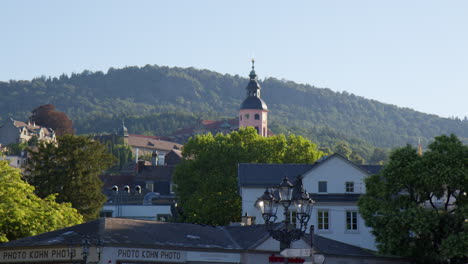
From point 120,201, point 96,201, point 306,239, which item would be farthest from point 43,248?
point 120,201

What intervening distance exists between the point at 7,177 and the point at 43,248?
1392 cm

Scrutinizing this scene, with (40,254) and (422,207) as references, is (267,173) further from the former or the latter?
(40,254)

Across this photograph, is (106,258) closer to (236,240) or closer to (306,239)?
(236,240)

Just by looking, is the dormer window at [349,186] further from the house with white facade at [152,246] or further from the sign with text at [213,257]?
the sign with text at [213,257]

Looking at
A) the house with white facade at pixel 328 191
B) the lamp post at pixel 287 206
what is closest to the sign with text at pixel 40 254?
the lamp post at pixel 287 206

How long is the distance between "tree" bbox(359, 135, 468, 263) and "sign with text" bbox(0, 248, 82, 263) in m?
18.5

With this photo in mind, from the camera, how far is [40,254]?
43.6m

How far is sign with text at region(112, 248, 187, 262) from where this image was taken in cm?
4281

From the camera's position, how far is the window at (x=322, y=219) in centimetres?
6694

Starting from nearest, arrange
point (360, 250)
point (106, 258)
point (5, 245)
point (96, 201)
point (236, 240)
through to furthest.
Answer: point (106, 258) → point (5, 245) → point (236, 240) → point (360, 250) → point (96, 201)

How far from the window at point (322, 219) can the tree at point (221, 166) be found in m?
16.8

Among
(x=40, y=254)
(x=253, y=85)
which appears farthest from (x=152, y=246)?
(x=253, y=85)

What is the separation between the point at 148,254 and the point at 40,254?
519 centimetres

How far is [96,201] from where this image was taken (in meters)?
77.1
